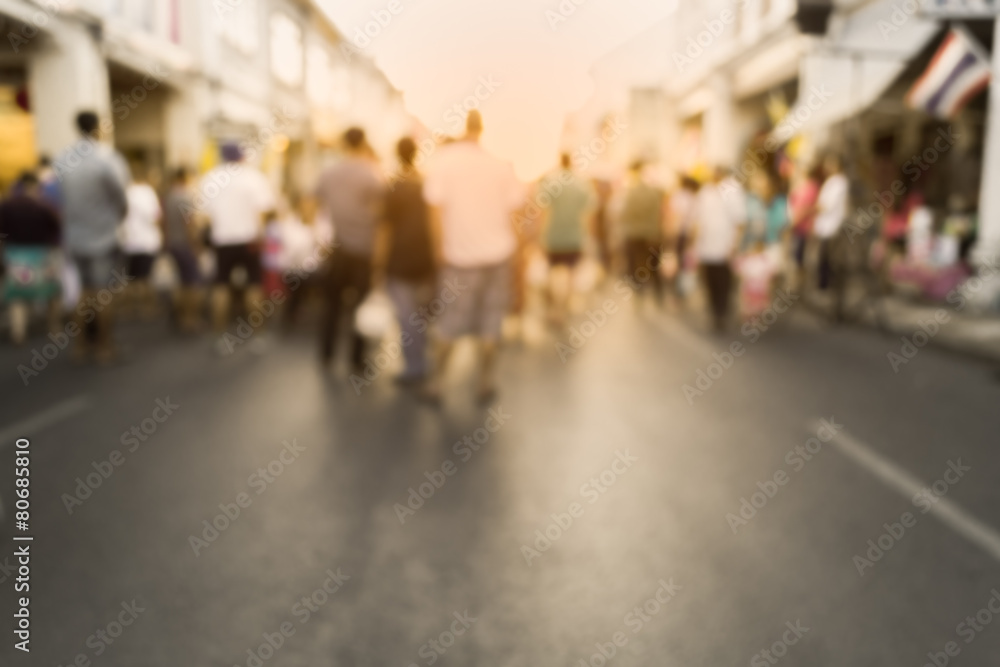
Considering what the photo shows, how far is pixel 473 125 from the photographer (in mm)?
7500

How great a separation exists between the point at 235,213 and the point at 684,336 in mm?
4996

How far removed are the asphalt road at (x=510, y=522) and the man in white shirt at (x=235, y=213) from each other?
268 centimetres

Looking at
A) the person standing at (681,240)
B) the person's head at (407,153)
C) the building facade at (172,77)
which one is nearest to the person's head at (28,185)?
the building facade at (172,77)

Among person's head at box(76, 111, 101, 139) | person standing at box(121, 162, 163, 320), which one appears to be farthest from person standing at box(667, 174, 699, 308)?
person's head at box(76, 111, 101, 139)

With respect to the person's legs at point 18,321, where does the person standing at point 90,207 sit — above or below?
above

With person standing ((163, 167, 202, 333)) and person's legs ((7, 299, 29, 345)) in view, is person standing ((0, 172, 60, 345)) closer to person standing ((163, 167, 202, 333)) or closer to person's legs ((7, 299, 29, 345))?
person's legs ((7, 299, 29, 345))

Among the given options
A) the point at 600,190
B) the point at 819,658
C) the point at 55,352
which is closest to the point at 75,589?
the point at 819,658

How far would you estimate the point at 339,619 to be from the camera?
3.40 meters

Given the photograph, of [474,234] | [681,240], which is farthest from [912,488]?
[681,240]

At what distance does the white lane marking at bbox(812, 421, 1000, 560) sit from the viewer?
4.31 meters

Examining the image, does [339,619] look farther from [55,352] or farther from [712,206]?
[712,206]

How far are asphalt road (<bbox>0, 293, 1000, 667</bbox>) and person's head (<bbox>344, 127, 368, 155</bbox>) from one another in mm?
1993

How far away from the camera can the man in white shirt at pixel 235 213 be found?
412 inches

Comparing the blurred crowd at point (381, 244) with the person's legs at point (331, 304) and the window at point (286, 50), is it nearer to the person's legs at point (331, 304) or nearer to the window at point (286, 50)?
the person's legs at point (331, 304)
